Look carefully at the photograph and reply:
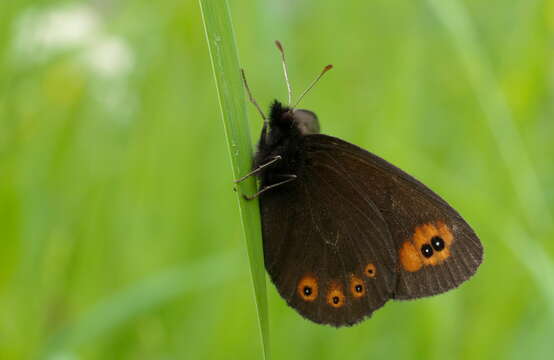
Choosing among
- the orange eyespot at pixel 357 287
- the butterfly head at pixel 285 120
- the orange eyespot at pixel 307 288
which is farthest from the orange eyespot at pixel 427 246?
the butterfly head at pixel 285 120

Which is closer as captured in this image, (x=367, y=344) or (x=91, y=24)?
(x=367, y=344)

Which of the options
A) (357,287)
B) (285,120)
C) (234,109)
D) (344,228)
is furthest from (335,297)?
(234,109)

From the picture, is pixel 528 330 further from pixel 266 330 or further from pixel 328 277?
pixel 266 330

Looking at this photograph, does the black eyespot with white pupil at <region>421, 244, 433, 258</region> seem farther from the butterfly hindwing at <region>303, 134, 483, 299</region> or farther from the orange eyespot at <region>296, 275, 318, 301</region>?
the orange eyespot at <region>296, 275, 318, 301</region>

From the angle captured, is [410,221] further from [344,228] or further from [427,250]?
[344,228]

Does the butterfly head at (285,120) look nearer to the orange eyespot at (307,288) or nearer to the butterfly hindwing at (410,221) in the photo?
the butterfly hindwing at (410,221)

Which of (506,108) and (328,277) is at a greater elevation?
(506,108)

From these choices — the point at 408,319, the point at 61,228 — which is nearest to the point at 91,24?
the point at 61,228
